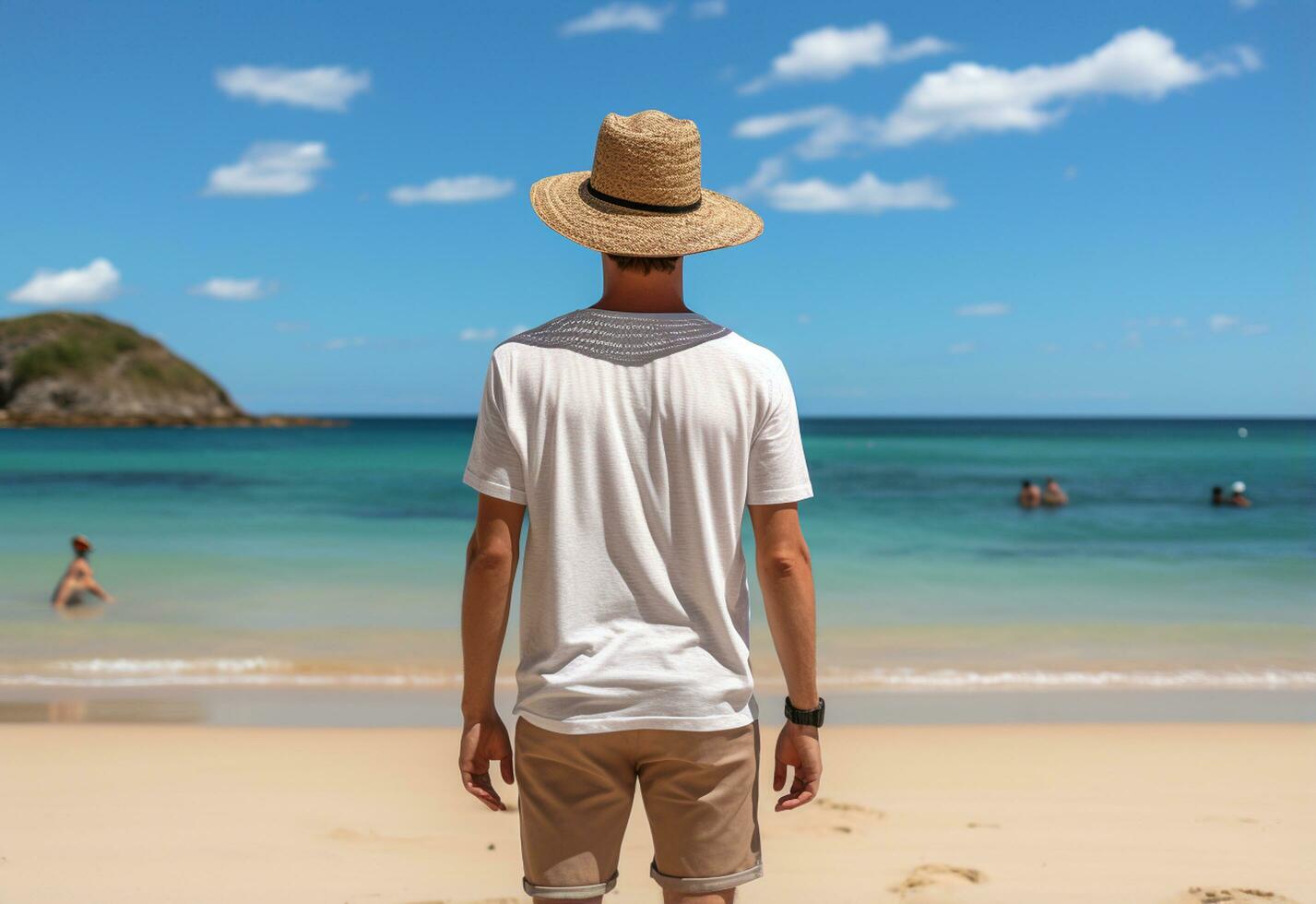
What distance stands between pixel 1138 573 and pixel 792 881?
39.6 feet

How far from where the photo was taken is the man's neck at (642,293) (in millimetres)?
1713

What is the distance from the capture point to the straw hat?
5.59 ft

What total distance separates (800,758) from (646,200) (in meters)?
1.04

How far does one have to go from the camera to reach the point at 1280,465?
4181 centimetres

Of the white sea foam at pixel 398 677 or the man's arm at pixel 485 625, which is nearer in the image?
the man's arm at pixel 485 625

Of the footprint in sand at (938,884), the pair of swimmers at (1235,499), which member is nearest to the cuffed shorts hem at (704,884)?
the footprint in sand at (938,884)

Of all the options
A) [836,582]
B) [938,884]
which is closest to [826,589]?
[836,582]

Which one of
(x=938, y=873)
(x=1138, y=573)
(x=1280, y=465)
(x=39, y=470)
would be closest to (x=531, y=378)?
(x=938, y=873)

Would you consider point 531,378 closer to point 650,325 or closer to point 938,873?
point 650,325

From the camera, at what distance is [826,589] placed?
40.0 ft

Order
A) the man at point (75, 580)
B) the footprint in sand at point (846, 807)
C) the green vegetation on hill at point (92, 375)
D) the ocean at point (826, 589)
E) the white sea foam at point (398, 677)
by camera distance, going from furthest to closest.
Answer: the green vegetation on hill at point (92, 375) < the man at point (75, 580) < the ocean at point (826, 589) < the white sea foam at point (398, 677) < the footprint in sand at point (846, 807)

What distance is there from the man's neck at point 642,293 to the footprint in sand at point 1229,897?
3270 millimetres

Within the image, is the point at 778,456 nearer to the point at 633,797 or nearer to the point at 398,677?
the point at 633,797

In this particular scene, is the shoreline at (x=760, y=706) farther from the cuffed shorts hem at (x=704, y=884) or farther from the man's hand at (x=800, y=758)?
the cuffed shorts hem at (x=704, y=884)
